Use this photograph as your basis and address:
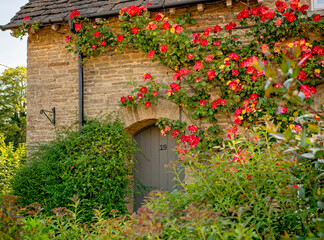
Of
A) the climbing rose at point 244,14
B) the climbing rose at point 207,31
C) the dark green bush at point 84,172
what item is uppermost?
the climbing rose at point 244,14

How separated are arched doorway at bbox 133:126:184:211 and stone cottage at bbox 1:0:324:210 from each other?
2 cm

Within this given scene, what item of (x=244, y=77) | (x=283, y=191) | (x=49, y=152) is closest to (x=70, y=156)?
(x=49, y=152)

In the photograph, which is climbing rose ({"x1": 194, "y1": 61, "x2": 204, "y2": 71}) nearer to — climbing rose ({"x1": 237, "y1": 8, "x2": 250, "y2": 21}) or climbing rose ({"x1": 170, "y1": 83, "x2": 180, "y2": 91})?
climbing rose ({"x1": 170, "y1": 83, "x2": 180, "y2": 91})

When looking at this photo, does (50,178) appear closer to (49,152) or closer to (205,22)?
(49,152)

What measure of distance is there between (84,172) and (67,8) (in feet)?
12.0

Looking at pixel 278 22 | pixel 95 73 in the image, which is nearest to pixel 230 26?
pixel 278 22

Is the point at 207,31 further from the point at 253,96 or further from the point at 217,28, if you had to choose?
the point at 253,96

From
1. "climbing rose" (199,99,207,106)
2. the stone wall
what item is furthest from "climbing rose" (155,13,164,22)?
"climbing rose" (199,99,207,106)

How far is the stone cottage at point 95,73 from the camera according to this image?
20.2 feet

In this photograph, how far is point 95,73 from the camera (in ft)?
22.5

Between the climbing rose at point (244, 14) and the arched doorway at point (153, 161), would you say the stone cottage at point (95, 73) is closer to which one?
the arched doorway at point (153, 161)

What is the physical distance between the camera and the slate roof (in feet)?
20.6

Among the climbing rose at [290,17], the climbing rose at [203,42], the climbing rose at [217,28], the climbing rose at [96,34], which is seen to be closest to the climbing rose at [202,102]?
the climbing rose at [203,42]

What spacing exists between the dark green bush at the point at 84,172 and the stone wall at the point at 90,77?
59cm
